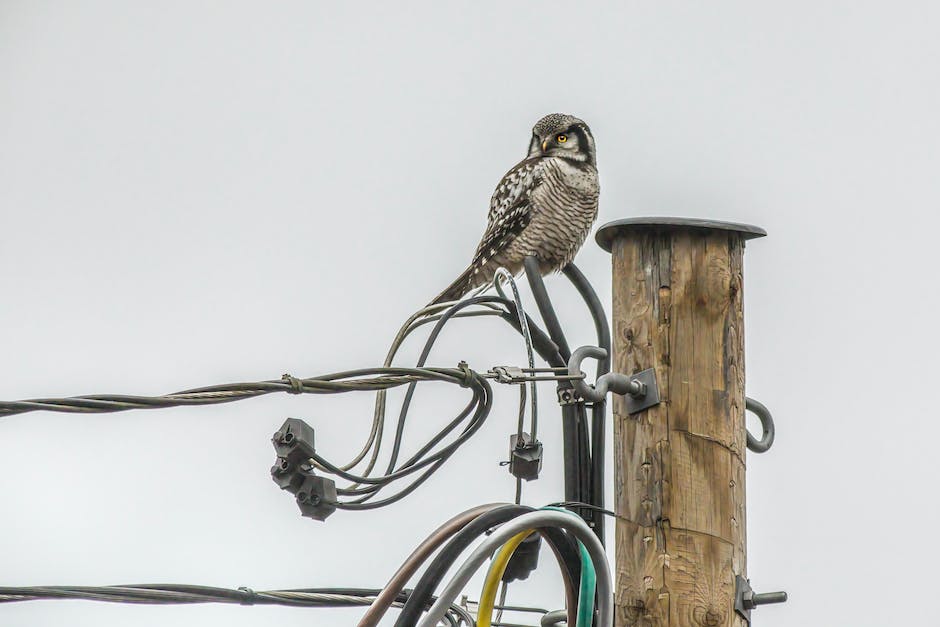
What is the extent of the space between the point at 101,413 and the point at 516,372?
1.54m

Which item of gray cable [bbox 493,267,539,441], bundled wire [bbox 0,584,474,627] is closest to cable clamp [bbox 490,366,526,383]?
gray cable [bbox 493,267,539,441]

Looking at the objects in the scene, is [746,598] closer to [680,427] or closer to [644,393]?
[680,427]

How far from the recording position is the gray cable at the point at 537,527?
374 cm

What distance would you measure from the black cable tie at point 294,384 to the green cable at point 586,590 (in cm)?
93

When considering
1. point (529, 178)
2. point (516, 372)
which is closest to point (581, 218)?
point (529, 178)

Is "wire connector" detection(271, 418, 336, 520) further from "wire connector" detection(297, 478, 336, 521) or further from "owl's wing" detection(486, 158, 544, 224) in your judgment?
"owl's wing" detection(486, 158, 544, 224)

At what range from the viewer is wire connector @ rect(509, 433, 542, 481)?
15.9ft

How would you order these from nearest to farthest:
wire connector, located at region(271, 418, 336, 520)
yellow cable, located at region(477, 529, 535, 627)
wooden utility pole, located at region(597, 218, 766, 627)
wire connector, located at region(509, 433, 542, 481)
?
yellow cable, located at region(477, 529, 535, 627)
wire connector, located at region(271, 418, 336, 520)
wooden utility pole, located at region(597, 218, 766, 627)
wire connector, located at region(509, 433, 542, 481)

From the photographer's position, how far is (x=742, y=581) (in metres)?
4.67

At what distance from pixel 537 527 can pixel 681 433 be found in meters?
0.75

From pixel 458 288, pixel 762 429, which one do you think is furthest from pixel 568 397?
pixel 458 288

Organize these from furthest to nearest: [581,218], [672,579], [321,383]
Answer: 1. [581,218]
2. [672,579]
3. [321,383]

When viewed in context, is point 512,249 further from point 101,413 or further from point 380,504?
point 101,413

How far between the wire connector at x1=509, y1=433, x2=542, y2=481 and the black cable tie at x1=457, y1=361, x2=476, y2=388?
38cm
